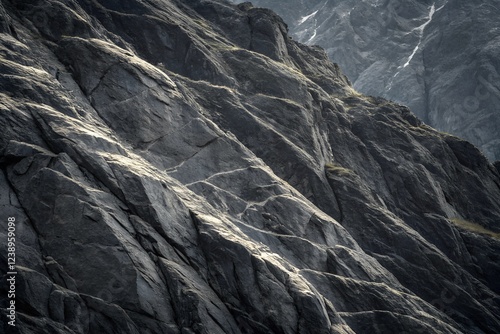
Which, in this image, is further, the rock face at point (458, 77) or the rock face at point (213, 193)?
the rock face at point (458, 77)

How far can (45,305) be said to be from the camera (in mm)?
26188

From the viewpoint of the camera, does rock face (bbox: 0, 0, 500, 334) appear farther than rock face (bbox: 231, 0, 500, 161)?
No

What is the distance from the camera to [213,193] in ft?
132

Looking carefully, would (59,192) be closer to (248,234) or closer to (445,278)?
(248,234)

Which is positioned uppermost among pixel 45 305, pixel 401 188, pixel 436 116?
pixel 436 116

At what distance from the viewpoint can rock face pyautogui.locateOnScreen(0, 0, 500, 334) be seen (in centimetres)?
2931

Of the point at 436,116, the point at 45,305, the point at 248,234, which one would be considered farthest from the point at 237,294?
the point at 436,116

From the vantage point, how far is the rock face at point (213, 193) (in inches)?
1154

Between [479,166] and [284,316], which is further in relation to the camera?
[479,166]

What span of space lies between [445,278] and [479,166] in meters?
25.2

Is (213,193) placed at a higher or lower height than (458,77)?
lower

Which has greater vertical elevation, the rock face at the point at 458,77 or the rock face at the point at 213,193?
the rock face at the point at 458,77

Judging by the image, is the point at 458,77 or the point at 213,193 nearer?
the point at 213,193

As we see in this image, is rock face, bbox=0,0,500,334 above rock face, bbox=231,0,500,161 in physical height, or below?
below
